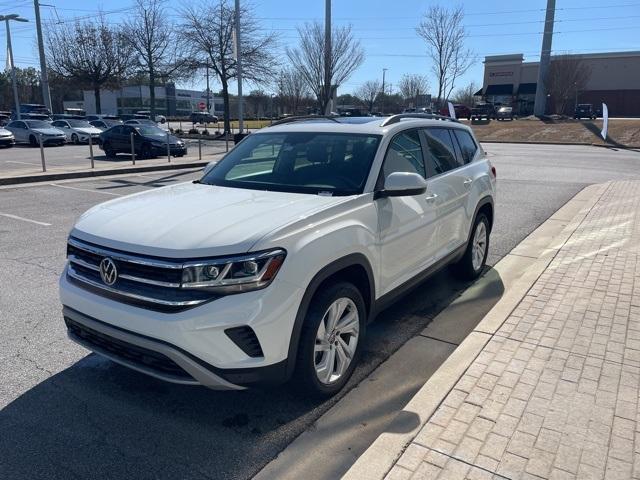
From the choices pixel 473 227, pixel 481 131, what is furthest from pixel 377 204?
pixel 481 131

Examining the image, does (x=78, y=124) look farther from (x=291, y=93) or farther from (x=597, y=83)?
(x=597, y=83)

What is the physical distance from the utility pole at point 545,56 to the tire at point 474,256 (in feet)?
170

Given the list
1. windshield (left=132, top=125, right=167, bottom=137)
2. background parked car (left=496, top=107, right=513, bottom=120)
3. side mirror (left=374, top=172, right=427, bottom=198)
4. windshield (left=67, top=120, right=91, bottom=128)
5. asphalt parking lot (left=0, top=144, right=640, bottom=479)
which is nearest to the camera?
asphalt parking lot (left=0, top=144, right=640, bottom=479)

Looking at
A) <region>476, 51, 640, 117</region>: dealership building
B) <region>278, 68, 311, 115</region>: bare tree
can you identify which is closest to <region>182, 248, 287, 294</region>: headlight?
<region>278, 68, 311, 115</region>: bare tree

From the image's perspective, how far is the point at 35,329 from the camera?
429cm

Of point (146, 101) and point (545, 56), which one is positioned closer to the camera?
point (545, 56)

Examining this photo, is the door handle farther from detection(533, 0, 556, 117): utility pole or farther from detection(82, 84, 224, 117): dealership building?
detection(82, 84, 224, 117): dealership building

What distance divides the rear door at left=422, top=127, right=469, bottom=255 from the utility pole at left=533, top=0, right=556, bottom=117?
171 ft

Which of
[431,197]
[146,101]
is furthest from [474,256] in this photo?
[146,101]

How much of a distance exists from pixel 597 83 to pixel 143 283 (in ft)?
253

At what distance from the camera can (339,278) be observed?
3.28 meters

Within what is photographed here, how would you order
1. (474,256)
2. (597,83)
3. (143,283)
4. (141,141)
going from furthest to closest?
(597,83) < (141,141) < (474,256) < (143,283)

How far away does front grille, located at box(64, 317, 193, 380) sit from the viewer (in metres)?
2.72

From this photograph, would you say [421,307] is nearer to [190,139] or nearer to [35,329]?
[35,329]
